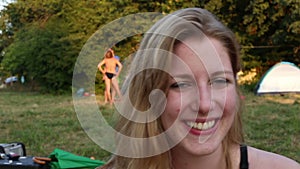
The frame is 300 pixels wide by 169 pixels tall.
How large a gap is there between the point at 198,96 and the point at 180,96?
1.8 inches

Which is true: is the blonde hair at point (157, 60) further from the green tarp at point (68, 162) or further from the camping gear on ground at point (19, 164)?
the green tarp at point (68, 162)

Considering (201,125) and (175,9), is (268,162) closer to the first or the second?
(201,125)

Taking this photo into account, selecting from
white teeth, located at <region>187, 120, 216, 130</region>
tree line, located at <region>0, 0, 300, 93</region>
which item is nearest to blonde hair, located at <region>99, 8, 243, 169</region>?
white teeth, located at <region>187, 120, 216, 130</region>

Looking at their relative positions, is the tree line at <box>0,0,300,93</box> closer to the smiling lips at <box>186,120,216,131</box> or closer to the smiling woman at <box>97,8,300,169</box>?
the smiling woman at <box>97,8,300,169</box>

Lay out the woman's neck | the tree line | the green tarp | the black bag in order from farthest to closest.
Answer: the tree line < the black bag < the green tarp < the woman's neck

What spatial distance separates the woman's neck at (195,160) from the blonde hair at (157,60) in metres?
0.02

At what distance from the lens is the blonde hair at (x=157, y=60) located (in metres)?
1.05

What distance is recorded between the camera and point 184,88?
101cm

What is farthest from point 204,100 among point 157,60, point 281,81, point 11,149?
point 281,81

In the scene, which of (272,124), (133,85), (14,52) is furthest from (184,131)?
(14,52)

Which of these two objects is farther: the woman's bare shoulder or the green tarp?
the green tarp

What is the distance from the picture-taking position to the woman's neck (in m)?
1.18

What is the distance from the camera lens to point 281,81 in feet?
37.6

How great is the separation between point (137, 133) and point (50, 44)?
1587cm
